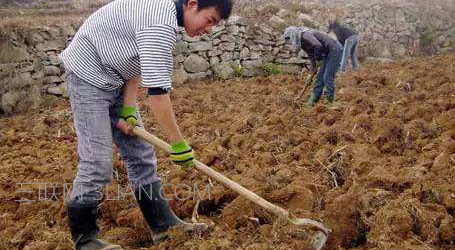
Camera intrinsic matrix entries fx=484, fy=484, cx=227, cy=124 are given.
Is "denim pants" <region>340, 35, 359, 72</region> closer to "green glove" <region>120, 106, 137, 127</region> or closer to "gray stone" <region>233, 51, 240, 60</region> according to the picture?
"gray stone" <region>233, 51, 240, 60</region>

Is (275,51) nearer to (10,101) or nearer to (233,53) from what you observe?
(233,53)

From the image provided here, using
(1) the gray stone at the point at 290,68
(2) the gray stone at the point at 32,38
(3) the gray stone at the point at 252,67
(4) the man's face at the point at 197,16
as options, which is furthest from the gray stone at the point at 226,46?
(4) the man's face at the point at 197,16


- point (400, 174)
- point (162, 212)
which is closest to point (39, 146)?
point (162, 212)

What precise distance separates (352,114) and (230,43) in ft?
15.6

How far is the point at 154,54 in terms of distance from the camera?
2.12 meters

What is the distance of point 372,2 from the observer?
44.2 feet

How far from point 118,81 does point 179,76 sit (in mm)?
6291

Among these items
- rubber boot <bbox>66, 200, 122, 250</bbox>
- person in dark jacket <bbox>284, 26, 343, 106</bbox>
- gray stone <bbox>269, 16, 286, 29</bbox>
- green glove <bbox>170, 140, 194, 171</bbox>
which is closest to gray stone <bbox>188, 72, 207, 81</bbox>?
gray stone <bbox>269, 16, 286, 29</bbox>

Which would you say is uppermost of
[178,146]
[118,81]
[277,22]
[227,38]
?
[118,81]

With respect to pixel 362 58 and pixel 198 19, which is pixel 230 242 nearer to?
pixel 198 19

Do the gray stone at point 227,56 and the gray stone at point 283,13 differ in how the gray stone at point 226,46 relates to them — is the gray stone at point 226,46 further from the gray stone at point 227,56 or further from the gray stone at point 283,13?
the gray stone at point 283,13

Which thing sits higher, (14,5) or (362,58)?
(14,5)

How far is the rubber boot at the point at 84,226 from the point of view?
245 cm

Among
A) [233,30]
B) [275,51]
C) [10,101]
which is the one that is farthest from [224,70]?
[10,101]
